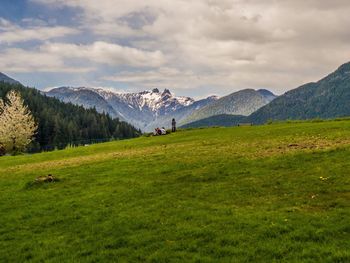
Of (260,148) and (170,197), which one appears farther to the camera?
(260,148)

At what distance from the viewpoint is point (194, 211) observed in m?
22.1

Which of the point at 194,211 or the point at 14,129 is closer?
the point at 194,211

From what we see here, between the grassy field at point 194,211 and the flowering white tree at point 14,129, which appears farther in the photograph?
the flowering white tree at point 14,129

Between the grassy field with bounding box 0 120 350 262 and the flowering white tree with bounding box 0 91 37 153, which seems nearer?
the grassy field with bounding box 0 120 350 262

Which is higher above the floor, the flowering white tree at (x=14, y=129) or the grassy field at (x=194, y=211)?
the flowering white tree at (x=14, y=129)

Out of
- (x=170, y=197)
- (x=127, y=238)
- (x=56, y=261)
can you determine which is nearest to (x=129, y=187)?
(x=170, y=197)

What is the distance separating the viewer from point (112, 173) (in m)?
37.0

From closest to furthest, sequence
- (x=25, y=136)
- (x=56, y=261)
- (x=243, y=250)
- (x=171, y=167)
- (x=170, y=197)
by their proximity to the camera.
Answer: (x=243, y=250), (x=56, y=261), (x=170, y=197), (x=171, y=167), (x=25, y=136)

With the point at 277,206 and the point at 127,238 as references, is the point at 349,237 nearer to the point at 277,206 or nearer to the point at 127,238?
the point at 277,206

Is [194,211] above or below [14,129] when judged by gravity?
below

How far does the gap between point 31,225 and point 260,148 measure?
84.7 feet

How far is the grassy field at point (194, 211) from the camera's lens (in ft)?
55.6

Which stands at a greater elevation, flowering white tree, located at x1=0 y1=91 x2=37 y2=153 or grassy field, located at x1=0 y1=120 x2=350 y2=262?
flowering white tree, located at x1=0 y1=91 x2=37 y2=153

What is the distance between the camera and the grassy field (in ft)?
55.6
